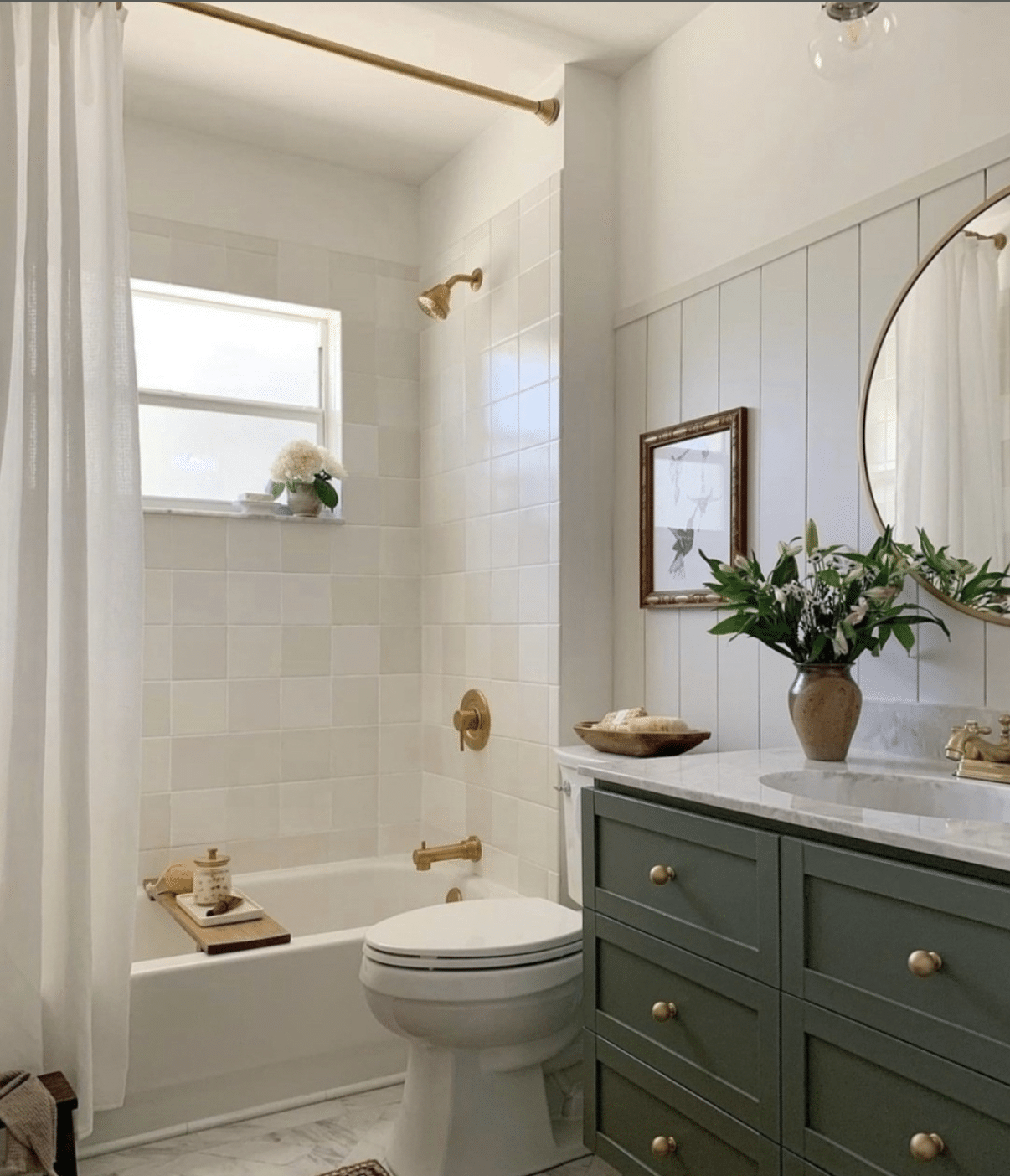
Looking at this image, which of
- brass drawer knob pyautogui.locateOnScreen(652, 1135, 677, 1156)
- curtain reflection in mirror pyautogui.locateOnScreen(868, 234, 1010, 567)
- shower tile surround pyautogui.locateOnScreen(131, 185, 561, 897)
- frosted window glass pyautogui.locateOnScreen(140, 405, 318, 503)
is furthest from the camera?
frosted window glass pyautogui.locateOnScreen(140, 405, 318, 503)

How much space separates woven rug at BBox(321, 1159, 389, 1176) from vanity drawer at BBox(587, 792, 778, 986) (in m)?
0.83

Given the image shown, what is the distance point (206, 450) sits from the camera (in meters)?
3.14

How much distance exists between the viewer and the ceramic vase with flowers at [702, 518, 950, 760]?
5.89 feet

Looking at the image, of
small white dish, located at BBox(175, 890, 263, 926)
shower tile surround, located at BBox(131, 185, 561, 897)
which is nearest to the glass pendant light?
shower tile surround, located at BBox(131, 185, 561, 897)

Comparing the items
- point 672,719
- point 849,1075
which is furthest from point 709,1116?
point 672,719

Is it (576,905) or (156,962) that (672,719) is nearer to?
(576,905)

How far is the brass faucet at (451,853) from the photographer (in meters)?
2.81

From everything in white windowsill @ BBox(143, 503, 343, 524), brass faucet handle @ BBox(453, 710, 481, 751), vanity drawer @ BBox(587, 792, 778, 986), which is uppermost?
white windowsill @ BBox(143, 503, 343, 524)

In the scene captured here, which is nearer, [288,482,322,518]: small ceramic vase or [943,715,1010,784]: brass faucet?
[943,715,1010,784]: brass faucet

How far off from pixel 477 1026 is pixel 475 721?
107cm

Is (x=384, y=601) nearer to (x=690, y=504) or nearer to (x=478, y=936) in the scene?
(x=690, y=504)

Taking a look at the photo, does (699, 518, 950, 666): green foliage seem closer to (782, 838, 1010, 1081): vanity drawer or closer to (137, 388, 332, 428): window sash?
Result: (782, 838, 1010, 1081): vanity drawer

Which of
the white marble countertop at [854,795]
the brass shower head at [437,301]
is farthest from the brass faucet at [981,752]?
the brass shower head at [437,301]

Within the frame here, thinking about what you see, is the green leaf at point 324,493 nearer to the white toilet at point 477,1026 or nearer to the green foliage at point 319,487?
the green foliage at point 319,487
